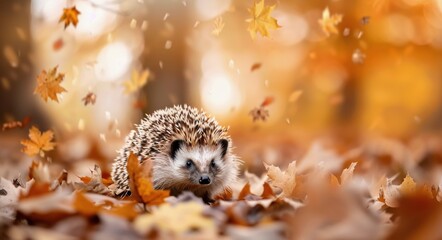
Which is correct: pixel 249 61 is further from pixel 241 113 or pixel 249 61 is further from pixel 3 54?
pixel 3 54

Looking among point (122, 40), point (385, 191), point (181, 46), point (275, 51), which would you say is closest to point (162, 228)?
point (385, 191)

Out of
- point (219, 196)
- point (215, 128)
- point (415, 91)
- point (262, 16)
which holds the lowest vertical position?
point (219, 196)

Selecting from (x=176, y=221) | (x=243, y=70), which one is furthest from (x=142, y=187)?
(x=243, y=70)

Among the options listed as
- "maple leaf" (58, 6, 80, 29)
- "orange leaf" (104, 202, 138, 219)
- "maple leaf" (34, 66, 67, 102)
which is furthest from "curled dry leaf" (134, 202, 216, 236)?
"maple leaf" (58, 6, 80, 29)

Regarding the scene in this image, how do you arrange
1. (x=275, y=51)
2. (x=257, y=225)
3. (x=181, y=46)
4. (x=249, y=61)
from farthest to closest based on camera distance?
(x=249, y=61), (x=275, y=51), (x=181, y=46), (x=257, y=225)

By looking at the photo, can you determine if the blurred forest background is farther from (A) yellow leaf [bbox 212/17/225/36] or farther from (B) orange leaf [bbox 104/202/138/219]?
(B) orange leaf [bbox 104/202/138/219]

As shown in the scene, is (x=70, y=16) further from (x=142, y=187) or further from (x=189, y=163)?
(x=142, y=187)
